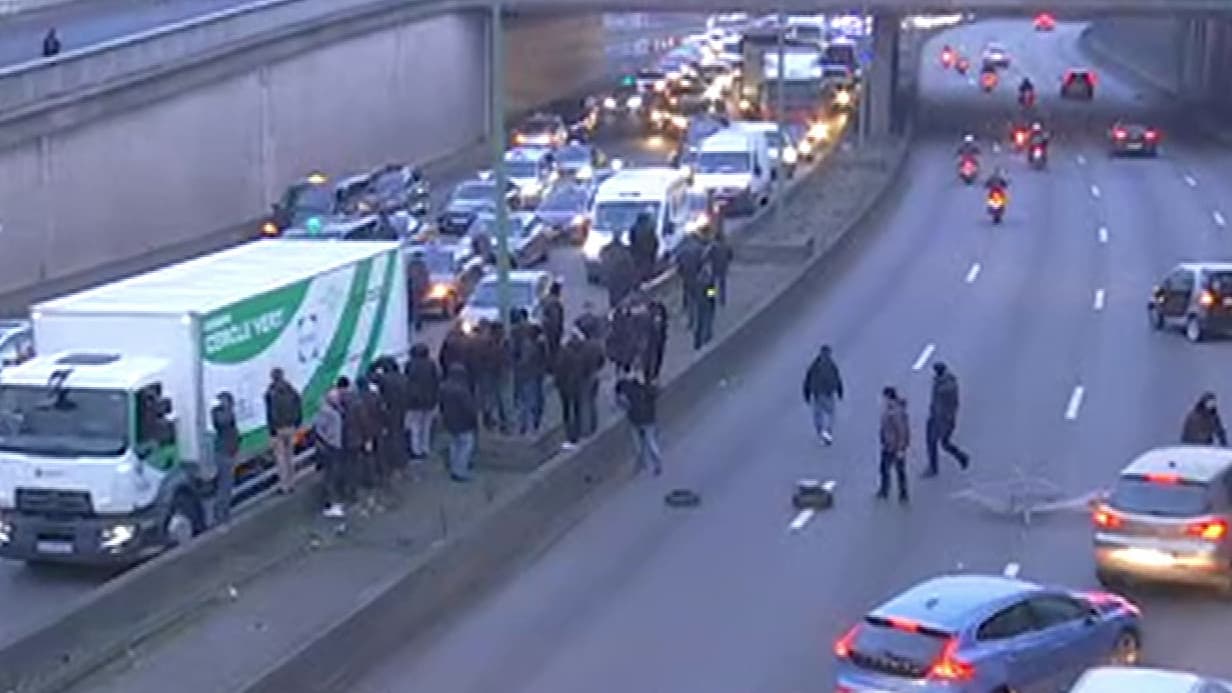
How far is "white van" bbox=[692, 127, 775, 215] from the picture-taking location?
58375 millimetres

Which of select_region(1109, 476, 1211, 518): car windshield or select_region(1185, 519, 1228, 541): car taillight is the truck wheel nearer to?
select_region(1109, 476, 1211, 518): car windshield

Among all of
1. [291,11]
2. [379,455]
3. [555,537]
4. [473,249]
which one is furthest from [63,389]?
[291,11]

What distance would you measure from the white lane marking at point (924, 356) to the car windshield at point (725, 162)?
62.4 ft

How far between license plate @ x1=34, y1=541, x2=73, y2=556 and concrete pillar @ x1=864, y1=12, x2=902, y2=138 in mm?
Answer: 56904

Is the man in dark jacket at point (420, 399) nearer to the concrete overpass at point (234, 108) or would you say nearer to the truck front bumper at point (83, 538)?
the truck front bumper at point (83, 538)

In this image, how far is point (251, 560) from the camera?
961 inches

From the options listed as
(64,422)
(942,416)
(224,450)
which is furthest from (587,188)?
(64,422)

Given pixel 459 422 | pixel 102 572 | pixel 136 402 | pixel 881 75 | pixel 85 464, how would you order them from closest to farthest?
pixel 85 464 → pixel 136 402 → pixel 102 572 → pixel 459 422 → pixel 881 75

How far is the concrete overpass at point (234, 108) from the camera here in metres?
49.8

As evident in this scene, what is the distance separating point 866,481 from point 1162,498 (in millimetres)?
6861

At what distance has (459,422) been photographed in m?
27.4

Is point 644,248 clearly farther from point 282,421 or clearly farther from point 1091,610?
point 1091,610

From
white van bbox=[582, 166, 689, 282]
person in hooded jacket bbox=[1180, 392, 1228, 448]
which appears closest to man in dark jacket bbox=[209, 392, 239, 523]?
person in hooded jacket bbox=[1180, 392, 1228, 448]

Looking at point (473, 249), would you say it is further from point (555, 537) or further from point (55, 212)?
point (555, 537)
